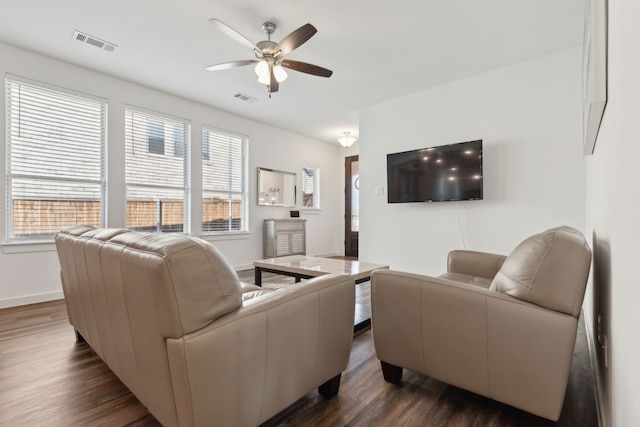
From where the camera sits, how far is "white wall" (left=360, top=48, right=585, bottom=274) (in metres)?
3.21

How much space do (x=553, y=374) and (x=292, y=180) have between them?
5418 mm

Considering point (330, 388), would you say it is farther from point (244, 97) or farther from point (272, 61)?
point (244, 97)

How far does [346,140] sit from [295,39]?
3.52 metres

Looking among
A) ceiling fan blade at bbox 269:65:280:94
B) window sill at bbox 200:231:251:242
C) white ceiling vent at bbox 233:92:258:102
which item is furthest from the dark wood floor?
white ceiling vent at bbox 233:92:258:102

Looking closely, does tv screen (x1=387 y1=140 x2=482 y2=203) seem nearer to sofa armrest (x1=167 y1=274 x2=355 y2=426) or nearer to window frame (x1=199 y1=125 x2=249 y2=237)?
window frame (x1=199 y1=125 x2=249 y2=237)

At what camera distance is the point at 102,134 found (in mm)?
3799

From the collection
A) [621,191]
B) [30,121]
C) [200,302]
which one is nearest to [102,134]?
[30,121]

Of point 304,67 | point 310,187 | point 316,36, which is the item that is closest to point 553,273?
point 304,67

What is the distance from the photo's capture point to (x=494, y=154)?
365cm

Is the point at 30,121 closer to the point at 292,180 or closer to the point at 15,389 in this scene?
the point at 15,389

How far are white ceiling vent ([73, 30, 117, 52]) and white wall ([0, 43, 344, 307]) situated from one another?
2.42ft

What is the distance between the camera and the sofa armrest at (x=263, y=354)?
99 cm

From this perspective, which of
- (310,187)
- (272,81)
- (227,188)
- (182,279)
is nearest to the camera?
(182,279)

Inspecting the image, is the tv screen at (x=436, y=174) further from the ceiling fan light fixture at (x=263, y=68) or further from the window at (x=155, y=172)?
the window at (x=155, y=172)
